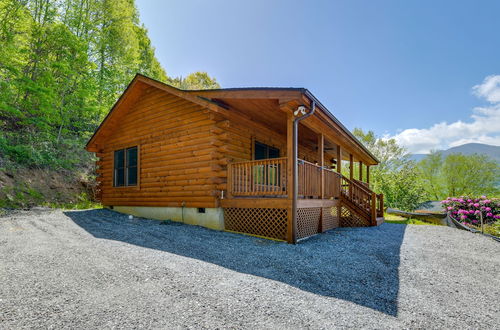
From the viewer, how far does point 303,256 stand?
4914 mm

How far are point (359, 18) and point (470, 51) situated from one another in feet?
29.9

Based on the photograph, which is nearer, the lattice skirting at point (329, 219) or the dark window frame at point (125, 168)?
the lattice skirting at point (329, 219)

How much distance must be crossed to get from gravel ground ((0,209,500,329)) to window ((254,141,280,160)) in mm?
3723

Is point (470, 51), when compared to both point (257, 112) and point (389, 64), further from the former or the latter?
point (257, 112)

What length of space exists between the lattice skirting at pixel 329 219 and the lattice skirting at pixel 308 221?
0.89 ft

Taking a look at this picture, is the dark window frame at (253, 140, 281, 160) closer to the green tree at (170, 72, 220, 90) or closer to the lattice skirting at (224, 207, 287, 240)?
the lattice skirting at (224, 207, 287, 240)

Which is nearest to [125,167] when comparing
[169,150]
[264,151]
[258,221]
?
[169,150]

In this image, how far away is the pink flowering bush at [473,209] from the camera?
10867 millimetres

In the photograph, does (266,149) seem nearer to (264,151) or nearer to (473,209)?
(264,151)

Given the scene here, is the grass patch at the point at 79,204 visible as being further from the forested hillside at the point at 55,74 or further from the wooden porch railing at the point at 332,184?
the wooden porch railing at the point at 332,184

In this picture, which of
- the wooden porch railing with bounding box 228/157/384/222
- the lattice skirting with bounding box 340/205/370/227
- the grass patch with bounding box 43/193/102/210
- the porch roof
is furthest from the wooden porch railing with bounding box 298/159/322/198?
the grass patch with bounding box 43/193/102/210

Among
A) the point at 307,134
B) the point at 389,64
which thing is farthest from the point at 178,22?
the point at 389,64

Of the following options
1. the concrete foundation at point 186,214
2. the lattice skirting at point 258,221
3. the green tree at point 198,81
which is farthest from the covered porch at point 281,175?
the green tree at point 198,81

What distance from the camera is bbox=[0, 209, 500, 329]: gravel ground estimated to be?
2.61 m
